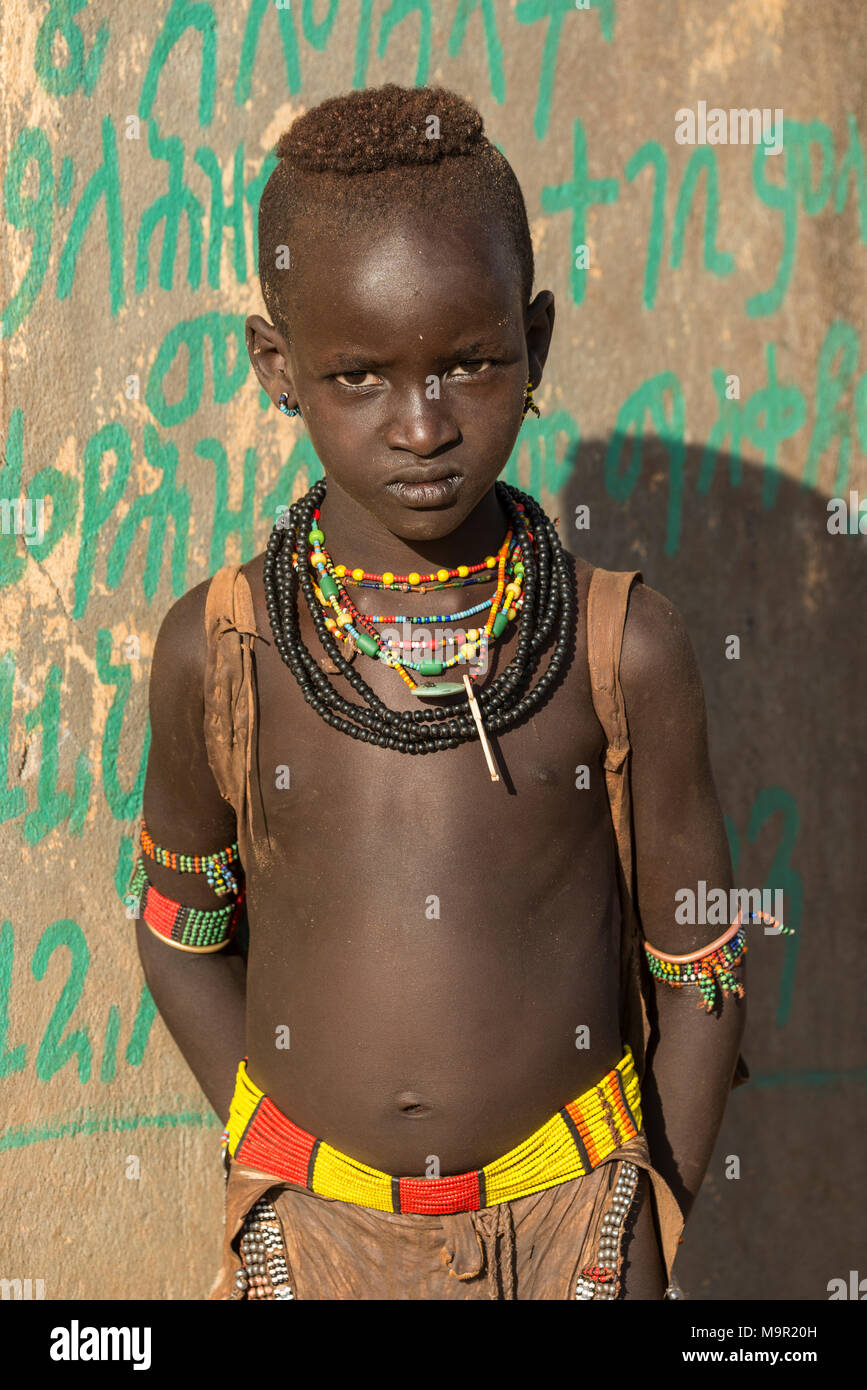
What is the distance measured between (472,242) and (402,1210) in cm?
141

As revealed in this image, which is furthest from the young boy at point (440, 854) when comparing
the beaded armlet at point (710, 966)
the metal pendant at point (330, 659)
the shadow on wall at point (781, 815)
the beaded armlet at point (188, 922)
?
the shadow on wall at point (781, 815)

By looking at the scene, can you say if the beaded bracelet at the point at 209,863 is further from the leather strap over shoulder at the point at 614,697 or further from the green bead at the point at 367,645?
the leather strap over shoulder at the point at 614,697

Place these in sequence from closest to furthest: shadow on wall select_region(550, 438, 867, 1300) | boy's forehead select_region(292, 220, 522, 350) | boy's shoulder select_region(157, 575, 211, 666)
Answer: boy's forehead select_region(292, 220, 522, 350) → boy's shoulder select_region(157, 575, 211, 666) → shadow on wall select_region(550, 438, 867, 1300)

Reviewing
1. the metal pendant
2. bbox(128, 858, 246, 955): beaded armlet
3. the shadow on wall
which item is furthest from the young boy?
the shadow on wall

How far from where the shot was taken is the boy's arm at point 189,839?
244 centimetres

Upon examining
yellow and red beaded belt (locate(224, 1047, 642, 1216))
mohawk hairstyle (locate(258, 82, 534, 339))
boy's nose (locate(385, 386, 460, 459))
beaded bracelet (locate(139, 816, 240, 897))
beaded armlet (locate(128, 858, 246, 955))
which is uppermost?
mohawk hairstyle (locate(258, 82, 534, 339))

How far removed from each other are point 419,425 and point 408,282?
0.19 meters

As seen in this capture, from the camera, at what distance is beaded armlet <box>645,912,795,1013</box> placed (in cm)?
247

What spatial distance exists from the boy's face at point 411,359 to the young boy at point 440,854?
32 mm

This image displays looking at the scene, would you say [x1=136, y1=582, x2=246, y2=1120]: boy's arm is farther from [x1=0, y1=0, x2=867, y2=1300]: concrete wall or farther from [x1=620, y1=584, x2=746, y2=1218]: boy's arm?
[x1=620, y1=584, x2=746, y2=1218]: boy's arm

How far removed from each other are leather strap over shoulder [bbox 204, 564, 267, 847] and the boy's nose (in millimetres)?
435

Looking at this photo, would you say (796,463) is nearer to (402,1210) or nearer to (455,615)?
(455,615)

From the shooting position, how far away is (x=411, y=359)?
2045 mm

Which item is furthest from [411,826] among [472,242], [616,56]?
[616,56]
